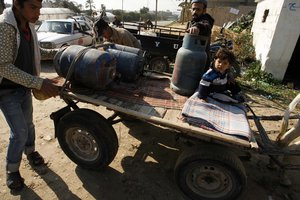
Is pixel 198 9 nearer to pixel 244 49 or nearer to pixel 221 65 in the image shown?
pixel 221 65

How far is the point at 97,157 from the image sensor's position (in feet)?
10.7

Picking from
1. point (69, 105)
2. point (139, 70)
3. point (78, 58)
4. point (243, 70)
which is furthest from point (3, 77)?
point (243, 70)

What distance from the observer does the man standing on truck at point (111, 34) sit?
424 cm

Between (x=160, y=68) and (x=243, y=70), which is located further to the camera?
(x=243, y=70)

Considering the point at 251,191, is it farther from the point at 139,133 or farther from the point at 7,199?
the point at 7,199

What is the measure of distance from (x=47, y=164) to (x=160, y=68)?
5756mm

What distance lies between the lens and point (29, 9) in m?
2.44

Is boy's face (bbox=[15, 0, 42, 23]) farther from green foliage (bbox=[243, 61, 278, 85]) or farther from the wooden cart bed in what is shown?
green foliage (bbox=[243, 61, 278, 85])

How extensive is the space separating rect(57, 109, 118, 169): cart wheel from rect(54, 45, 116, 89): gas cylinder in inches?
15.3

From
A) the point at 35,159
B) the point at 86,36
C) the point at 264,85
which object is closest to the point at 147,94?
the point at 35,159

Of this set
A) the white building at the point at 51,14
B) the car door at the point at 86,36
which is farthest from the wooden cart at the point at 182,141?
the white building at the point at 51,14

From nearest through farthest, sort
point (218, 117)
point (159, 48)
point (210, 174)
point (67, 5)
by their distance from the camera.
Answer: point (218, 117) < point (210, 174) < point (159, 48) < point (67, 5)

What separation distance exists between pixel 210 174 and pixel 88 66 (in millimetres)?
1912

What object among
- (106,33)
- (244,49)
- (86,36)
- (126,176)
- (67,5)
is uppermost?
(106,33)
